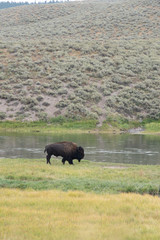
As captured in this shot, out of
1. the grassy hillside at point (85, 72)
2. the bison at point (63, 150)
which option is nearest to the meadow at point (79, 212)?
the bison at point (63, 150)

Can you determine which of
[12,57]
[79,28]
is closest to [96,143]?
[12,57]

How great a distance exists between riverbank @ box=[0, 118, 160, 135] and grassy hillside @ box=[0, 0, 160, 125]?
1.44 metres

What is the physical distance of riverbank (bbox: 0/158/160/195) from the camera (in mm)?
Result: 11867

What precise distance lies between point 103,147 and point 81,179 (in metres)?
14.7

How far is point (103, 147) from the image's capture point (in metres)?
28.3

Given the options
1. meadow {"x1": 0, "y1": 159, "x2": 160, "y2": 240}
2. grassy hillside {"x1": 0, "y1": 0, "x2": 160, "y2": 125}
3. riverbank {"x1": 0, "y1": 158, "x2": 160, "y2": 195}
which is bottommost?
riverbank {"x1": 0, "y1": 158, "x2": 160, "y2": 195}

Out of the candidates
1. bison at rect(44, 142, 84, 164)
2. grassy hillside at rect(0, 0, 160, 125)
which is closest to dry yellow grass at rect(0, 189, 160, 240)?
Answer: bison at rect(44, 142, 84, 164)

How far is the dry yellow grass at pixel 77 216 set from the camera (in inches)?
264

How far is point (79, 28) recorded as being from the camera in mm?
86062

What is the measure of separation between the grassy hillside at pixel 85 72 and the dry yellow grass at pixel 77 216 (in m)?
32.8

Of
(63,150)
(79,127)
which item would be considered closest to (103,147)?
(63,150)

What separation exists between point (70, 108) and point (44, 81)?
9.58 meters

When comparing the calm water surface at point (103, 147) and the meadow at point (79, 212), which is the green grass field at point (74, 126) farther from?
the meadow at point (79, 212)

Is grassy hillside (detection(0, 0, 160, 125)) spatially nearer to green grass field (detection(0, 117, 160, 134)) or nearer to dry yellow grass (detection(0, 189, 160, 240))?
green grass field (detection(0, 117, 160, 134))
